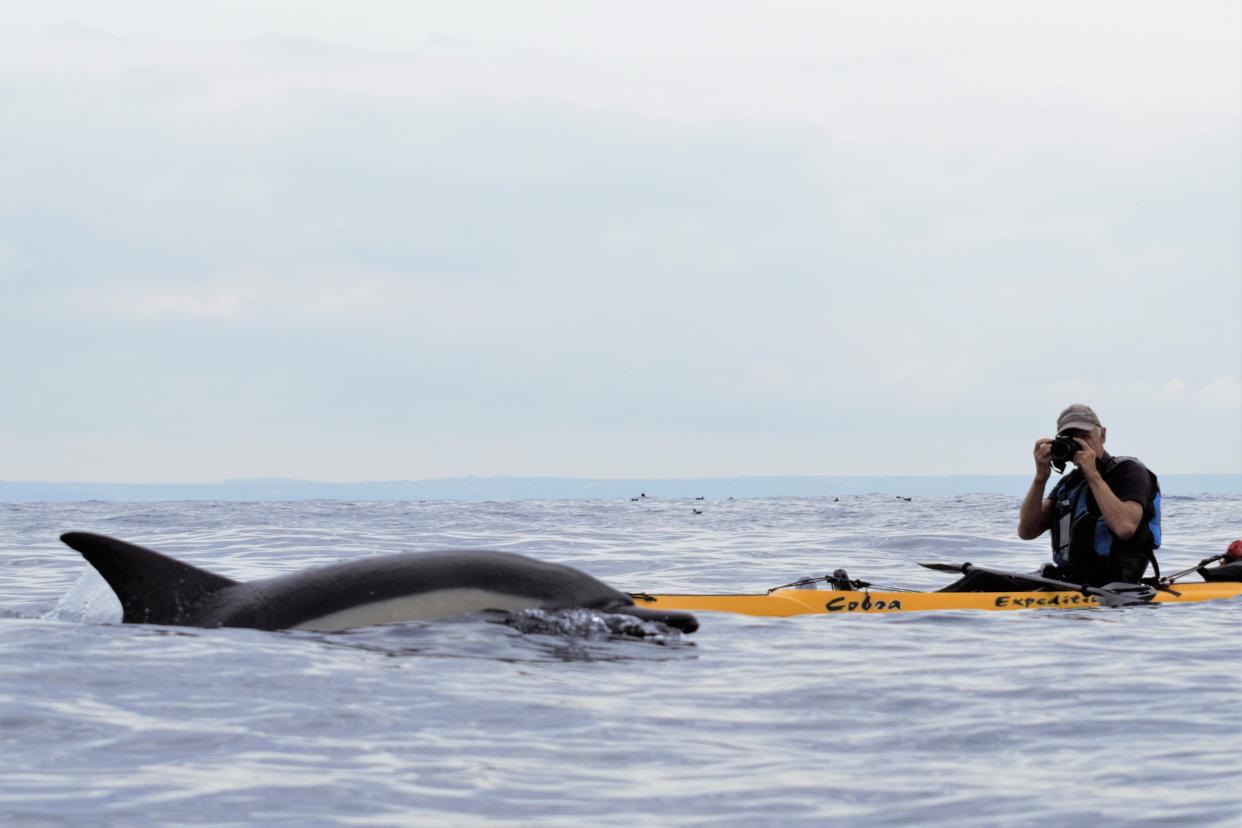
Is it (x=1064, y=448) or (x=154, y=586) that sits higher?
(x=1064, y=448)

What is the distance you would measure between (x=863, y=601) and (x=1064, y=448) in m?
2.23

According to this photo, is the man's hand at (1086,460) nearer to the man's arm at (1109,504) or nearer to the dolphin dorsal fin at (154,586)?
the man's arm at (1109,504)

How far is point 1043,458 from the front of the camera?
40.6 feet

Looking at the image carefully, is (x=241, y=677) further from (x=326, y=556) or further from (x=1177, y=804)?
(x=326, y=556)

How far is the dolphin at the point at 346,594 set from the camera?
878 cm

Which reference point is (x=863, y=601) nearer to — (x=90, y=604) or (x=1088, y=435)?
(x=1088, y=435)

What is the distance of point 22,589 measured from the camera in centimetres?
1534

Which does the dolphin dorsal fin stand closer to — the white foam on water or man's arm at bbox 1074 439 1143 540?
the white foam on water

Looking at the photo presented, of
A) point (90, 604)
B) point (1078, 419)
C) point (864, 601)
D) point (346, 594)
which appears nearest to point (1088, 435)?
point (1078, 419)

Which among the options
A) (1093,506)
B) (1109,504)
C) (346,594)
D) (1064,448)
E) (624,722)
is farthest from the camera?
(1093,506)

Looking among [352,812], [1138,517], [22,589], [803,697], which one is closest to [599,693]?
[803,697]

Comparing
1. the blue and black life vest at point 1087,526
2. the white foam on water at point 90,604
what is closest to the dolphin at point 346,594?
the white foam on water at point 90,604

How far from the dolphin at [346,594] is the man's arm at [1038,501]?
475cm

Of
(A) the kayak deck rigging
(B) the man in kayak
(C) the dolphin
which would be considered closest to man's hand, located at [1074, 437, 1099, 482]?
(B) the man in kayak
